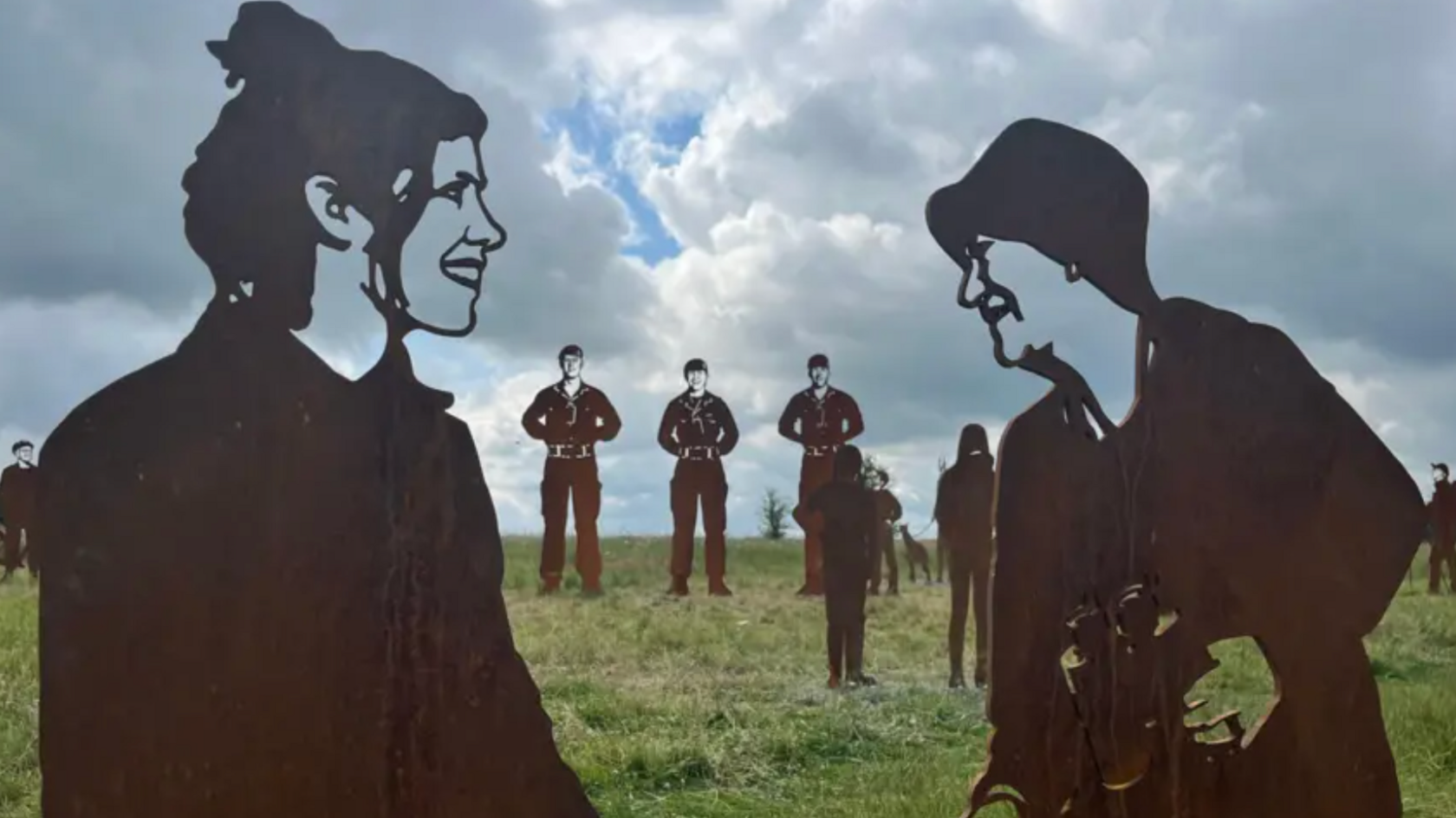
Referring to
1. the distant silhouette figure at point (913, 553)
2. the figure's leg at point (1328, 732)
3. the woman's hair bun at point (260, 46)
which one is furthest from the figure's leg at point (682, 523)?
the woman's hair bun at point (260, 46)

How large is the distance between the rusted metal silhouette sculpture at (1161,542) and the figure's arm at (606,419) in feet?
33.1

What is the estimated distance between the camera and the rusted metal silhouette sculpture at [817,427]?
547 inches

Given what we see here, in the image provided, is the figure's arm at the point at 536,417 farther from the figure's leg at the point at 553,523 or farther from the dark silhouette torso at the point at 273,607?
the dark silhouette torso at the point at 273,607

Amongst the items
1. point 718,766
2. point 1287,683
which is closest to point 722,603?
point 718,766

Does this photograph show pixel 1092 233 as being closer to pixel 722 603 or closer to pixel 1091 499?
pixel 1091 499

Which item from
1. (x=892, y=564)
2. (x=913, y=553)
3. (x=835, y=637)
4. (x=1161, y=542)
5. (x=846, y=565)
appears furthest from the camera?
(x=913, y=553)

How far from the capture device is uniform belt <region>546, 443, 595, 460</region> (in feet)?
44.3

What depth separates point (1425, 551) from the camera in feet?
75.6

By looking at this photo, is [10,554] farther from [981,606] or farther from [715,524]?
[981,606]

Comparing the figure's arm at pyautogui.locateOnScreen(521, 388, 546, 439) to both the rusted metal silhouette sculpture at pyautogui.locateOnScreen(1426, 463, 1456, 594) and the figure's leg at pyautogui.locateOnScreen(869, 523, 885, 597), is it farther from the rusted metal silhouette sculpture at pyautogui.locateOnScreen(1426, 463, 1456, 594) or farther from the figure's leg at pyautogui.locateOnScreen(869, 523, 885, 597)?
the rusted metal silhouette sculpture at pyautogui.locateOnScreen(1426, 463, 1456, 594)

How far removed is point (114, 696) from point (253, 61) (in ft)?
4.49

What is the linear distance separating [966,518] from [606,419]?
5.84 meters

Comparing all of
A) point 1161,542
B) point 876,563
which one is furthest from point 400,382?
point 876,563

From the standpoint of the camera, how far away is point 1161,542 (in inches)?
136
